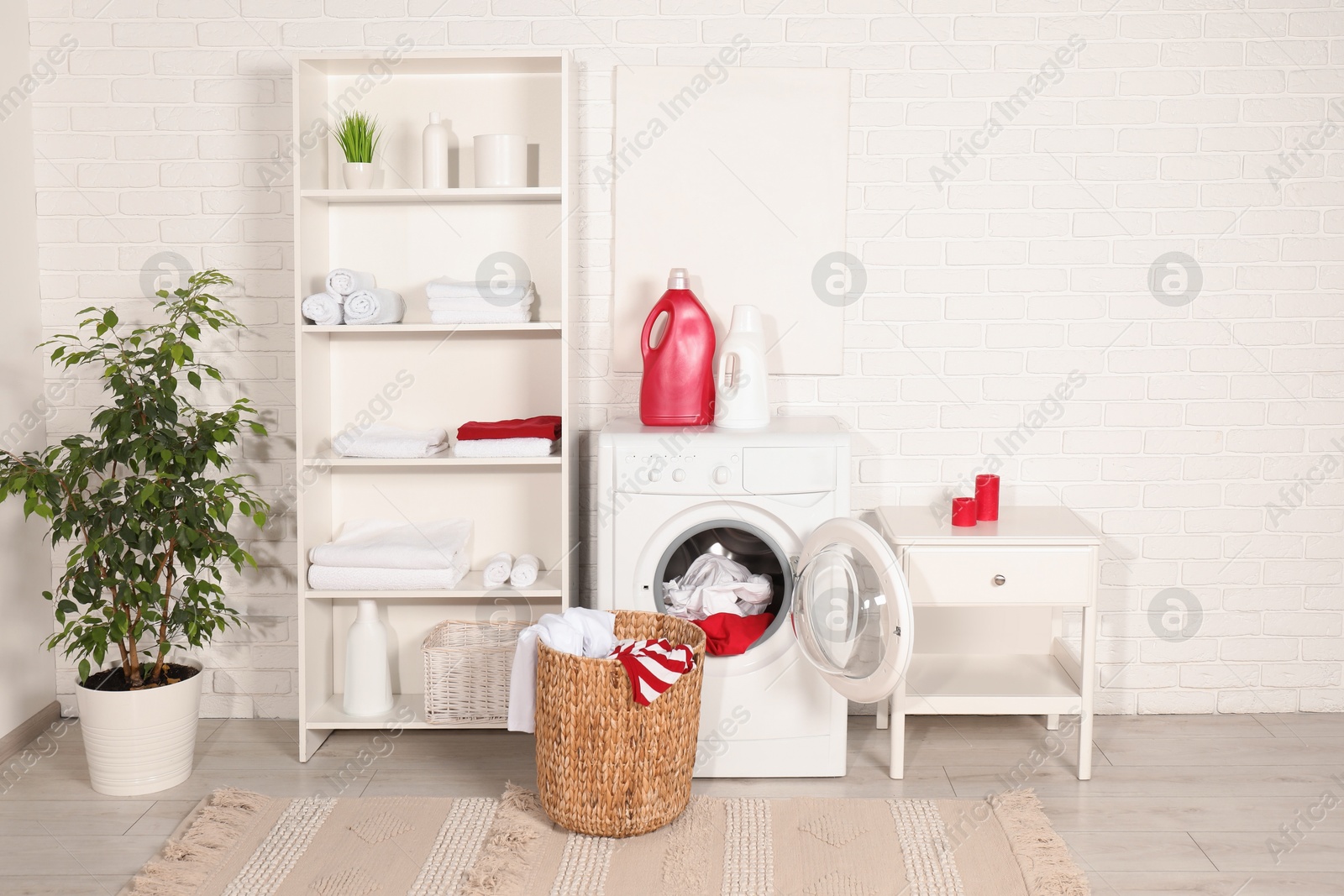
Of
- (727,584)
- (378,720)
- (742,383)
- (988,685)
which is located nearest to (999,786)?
(988,685)

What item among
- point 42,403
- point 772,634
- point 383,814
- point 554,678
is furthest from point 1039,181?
point 42,403

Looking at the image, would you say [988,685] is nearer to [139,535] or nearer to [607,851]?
[607,851]

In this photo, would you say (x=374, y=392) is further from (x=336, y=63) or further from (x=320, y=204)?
(x=336, y=63)

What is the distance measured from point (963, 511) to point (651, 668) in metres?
0.95

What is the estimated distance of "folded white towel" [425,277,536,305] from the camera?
276cm

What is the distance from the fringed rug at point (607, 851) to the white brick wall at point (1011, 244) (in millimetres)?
794

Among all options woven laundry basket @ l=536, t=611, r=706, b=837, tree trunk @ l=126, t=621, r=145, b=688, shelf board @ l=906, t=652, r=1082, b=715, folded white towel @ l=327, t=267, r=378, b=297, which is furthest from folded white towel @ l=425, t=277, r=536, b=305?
shelf board @ l=906, t=652, r=1082, b=715

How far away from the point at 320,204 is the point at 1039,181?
6.24ft

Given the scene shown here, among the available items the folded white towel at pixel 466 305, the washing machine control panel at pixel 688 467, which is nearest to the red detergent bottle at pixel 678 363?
the washing machine control panel at pixel 688 467

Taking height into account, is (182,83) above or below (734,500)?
above

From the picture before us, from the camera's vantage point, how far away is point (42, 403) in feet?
9.73

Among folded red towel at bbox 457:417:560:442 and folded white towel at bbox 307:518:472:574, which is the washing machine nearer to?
folded red towel at bbox 457:417:560:442

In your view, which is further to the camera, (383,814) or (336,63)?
(336,63)

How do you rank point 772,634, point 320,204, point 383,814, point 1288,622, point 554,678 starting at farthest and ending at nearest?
1. point 1288,622
2. point 320,204
3. point 772,634
4. point 383,814
5. point 554,678
